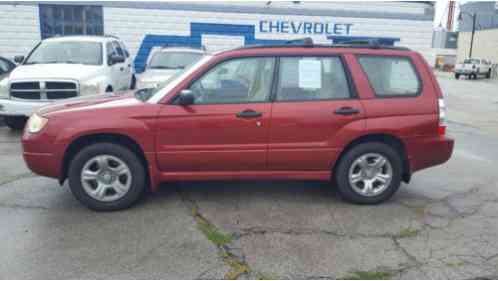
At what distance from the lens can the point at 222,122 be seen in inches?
157

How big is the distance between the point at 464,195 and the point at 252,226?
2811 millimetres

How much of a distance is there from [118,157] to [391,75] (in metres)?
3.06

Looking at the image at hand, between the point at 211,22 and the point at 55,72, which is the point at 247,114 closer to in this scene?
the point at 55,72

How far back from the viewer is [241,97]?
408 cm

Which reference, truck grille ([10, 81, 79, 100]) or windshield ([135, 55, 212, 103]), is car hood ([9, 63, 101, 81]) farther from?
windshield ([135, 55, 212, 103])

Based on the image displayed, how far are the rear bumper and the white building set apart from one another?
11.6 meters

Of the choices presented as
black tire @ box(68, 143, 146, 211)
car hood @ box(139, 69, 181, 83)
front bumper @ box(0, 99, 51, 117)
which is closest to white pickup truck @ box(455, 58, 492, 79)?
car hood @ box(139, 69, 181, 83)

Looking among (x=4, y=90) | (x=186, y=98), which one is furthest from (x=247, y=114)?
(x=4, y=90)

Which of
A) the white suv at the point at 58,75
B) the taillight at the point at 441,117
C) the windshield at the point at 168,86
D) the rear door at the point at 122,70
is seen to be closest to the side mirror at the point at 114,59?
the white suv at the point at 58,75

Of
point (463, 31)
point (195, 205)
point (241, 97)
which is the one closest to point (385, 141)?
point (241, 97)

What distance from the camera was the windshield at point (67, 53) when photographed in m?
8.09

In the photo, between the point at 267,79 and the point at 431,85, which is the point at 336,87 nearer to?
the point at 267,79

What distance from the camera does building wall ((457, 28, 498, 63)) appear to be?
4422cm

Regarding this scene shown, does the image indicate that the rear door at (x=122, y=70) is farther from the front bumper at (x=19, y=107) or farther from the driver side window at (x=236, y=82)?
the driver side window at (x=236, y=82)
